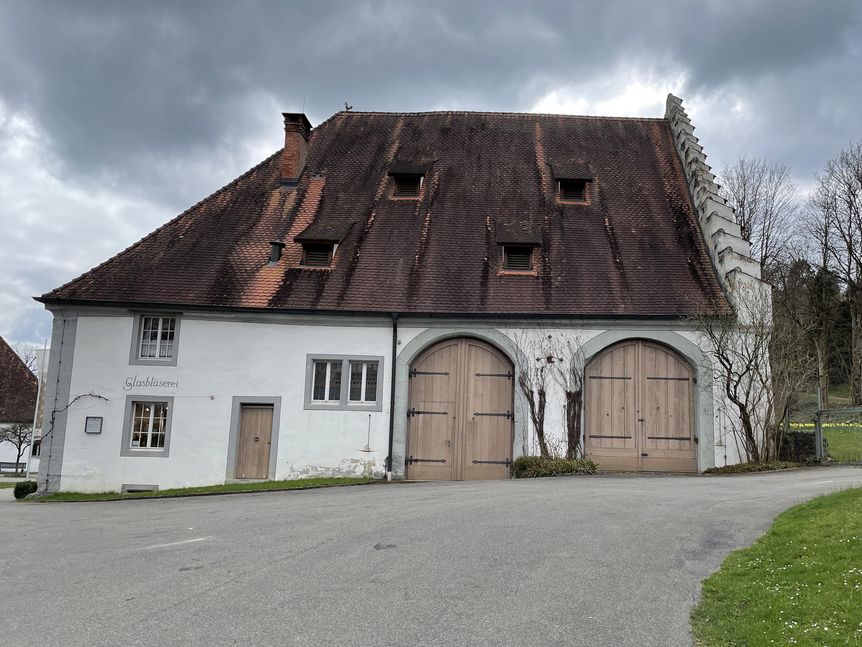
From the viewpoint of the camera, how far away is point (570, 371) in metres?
17.2

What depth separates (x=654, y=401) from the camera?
1734 cm

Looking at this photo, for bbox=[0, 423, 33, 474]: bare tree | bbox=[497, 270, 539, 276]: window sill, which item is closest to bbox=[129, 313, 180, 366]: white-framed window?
bbox=[497, 270, 539, 276]: window sill

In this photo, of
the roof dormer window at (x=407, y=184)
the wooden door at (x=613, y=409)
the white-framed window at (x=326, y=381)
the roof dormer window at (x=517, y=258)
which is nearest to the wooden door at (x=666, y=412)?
the wooden door at (x=613, y=409)

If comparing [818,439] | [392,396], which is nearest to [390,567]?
[392,396]

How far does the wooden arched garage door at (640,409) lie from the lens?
56.0 ft

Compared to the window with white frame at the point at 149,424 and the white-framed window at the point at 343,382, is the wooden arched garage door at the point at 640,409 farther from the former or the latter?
the window with white frame at the point at 149,424

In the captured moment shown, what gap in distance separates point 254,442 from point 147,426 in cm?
276

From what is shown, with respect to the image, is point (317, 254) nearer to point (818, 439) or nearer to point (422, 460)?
point (422, 460)

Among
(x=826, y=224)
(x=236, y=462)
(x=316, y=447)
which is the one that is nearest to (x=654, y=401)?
(x=316, y=447)

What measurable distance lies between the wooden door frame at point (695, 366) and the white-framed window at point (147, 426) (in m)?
10.3

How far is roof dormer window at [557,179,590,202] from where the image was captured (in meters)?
20.6

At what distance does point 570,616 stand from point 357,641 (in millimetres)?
1864

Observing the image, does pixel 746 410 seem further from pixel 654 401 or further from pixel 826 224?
pixel 826 224

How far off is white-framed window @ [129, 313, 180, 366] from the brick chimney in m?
5.99
